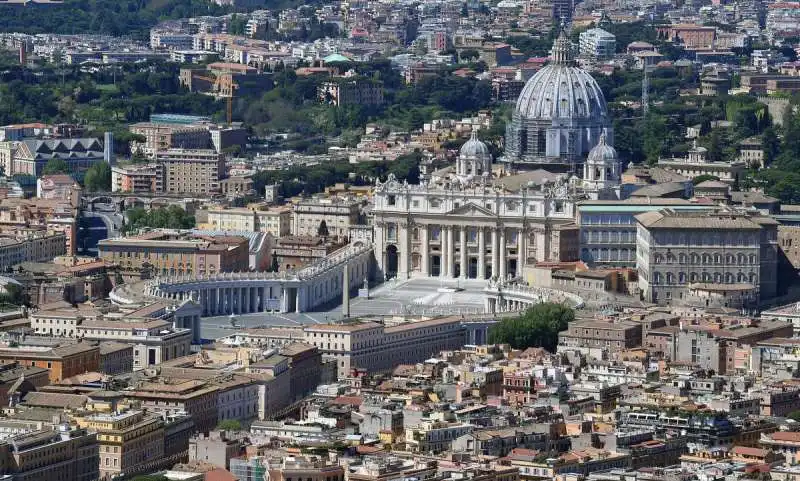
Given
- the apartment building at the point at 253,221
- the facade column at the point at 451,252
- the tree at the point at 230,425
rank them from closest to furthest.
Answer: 1. the tree at the point at 230,425
2. the facade column at the point at 451,252
3. the apartment building at the point at 253,221

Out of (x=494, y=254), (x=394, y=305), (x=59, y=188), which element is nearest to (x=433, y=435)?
(x=394, y=305)

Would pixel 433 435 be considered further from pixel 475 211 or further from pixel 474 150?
pixel 474 150

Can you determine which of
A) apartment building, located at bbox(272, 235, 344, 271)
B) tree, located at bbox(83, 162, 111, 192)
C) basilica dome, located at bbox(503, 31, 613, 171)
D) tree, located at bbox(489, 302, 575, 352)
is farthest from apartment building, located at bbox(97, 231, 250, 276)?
tree, located at bbox(83, 162, 111, 192)

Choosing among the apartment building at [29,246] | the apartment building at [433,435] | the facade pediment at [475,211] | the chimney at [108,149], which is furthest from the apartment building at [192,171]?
the apartment building at [433,435]

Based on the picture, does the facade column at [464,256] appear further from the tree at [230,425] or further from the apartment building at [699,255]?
the tree at [230,425]

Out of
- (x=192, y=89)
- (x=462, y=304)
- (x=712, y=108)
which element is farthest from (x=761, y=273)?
(x=192, y=89)

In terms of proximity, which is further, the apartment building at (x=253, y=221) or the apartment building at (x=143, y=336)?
the apartment building at (x=253, y=221)
